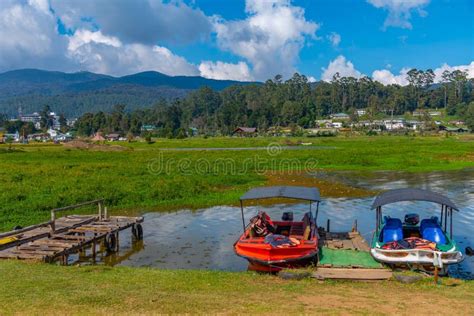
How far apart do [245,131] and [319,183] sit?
114 metres

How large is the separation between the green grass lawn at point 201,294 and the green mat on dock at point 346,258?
2.07 meters

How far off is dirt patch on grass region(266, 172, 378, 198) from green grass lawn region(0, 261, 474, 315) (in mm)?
21875

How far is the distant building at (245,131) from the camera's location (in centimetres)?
15362

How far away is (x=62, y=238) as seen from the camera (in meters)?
19.5

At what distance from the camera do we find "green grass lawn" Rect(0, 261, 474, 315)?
36.8 ft

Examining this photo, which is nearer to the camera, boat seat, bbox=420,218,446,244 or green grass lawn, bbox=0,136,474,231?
boat seat, bbox=420,218,446,244

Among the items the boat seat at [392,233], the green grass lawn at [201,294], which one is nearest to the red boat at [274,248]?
the green grass lawn at [201,294]

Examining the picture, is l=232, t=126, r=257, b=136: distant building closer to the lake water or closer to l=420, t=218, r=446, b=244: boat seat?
the lake water

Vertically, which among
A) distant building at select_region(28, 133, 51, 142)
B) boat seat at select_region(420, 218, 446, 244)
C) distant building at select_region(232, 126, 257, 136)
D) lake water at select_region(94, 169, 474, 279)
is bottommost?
lake water at select_region(94, 169, 474, 279)

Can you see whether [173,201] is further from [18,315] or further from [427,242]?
[18,315]

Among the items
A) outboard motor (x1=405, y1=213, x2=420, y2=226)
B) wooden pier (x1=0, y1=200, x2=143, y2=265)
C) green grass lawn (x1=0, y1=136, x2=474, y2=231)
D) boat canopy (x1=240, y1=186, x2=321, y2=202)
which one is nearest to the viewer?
wooden pier (x1=0, y1=200, x2=143, y2=265)

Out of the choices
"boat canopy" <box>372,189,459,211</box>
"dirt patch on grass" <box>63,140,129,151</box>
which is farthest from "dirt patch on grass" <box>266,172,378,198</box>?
"dirt patch on grass" <box>63,140,129,151</box>

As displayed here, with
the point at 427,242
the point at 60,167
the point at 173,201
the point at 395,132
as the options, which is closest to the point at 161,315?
the point at 427,242

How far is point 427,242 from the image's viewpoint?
17.0 metres
